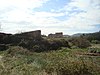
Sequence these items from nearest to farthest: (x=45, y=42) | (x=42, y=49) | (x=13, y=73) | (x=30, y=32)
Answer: (x=13, y=73), (x=42, y=49), (x=45, y=42), (x=30, y=32)

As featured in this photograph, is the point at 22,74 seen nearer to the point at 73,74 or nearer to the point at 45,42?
the point at 73,74

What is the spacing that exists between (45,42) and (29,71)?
678 inches

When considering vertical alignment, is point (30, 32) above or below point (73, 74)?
above

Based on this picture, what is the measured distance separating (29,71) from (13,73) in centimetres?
77

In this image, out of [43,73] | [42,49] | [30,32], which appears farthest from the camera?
[30,32]

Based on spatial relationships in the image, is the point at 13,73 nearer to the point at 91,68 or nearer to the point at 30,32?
the point at 91,68

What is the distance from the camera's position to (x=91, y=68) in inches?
400

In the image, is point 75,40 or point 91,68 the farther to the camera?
point 75,40

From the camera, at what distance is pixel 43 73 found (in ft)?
30.9

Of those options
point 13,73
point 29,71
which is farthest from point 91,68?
point 13,73

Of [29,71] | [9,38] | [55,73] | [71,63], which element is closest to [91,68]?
[71,63]

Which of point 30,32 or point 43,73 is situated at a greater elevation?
point 30,32

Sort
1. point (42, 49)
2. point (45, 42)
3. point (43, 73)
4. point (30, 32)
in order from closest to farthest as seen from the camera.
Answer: point (43, 73)
point (42, 49)
point (45, 42)
point (30, 32)

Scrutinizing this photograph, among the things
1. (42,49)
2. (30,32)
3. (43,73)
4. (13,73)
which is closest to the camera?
(43,73)
